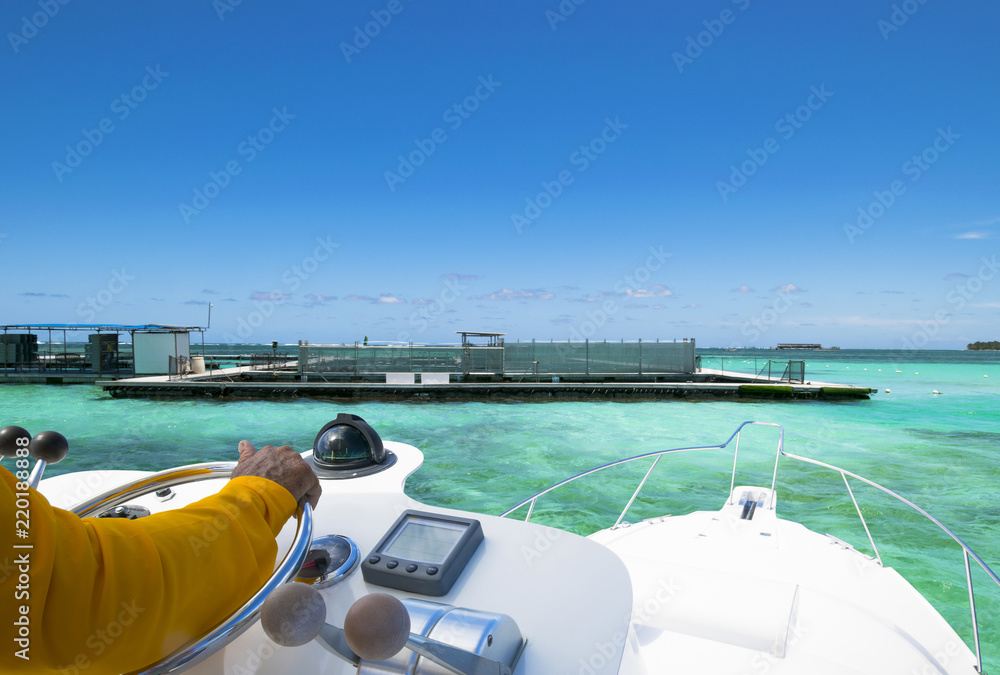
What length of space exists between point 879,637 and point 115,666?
8.46 feet

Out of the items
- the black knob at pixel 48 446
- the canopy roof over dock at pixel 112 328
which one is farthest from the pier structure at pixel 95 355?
the black knob at pixel 48 446

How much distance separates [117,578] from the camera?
0.64 m

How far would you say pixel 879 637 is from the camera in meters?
2.04

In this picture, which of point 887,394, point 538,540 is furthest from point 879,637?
point 887,394

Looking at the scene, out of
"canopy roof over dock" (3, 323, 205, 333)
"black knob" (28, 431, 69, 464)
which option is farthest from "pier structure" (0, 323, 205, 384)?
"black knob" (28, 431, 69, 464)

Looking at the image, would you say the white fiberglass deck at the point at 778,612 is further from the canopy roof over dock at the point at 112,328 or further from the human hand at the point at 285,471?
the canopy roof over dock at the point at 112,328

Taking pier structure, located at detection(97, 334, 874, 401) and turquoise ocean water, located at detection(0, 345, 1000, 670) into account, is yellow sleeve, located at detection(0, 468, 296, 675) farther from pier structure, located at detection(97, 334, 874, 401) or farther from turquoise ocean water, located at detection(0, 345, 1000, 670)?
pier structure, located at detection(97, 334, 874, 401)

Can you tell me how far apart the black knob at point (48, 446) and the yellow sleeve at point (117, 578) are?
829mm

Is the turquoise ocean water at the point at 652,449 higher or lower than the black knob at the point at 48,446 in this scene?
lower

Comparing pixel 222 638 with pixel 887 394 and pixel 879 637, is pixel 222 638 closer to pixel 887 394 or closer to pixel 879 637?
pixel 879 637

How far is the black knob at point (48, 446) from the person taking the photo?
1.30 m

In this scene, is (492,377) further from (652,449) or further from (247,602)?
(247,602)

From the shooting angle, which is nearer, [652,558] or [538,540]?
[538,540]

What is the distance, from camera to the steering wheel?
75cm
